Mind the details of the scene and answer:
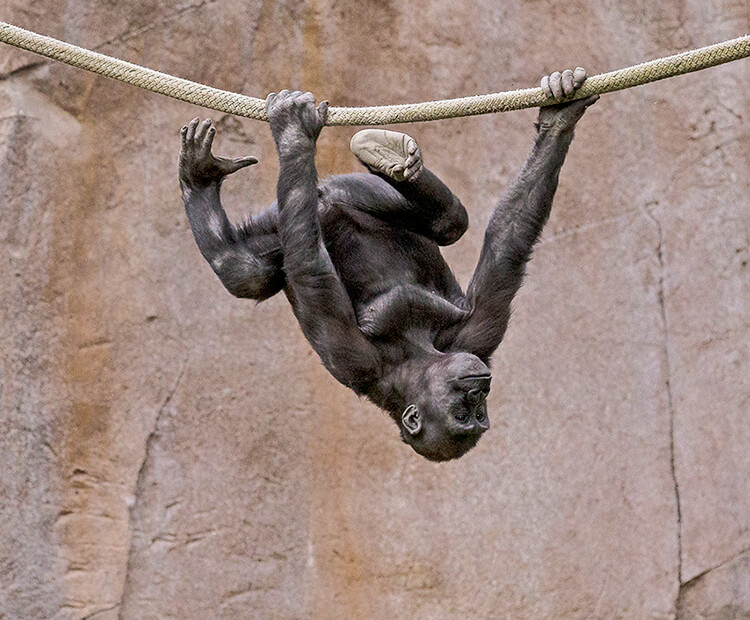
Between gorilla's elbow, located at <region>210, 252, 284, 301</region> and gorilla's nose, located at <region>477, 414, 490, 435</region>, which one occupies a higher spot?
gorilla's elbow, located at <region>210, 252, 284, 301</region>

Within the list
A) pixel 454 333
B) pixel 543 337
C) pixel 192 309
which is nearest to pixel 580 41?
pixel 543 337

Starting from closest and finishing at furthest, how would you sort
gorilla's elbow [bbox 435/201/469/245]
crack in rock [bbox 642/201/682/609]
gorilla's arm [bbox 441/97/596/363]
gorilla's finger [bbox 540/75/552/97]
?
gorilla's finger [bbox 540/75/552/97] < gorilla's arm [bbox 441/97/596/363] < gorilla's elbow [bbox 435/201/469/245] < crack in rock [bbox 642/201/682/609]

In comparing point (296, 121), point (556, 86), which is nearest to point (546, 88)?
point (556, 86)

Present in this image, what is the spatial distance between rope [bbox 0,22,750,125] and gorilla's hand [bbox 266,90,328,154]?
4 cm

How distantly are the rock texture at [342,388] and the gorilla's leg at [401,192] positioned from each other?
7.85 ft

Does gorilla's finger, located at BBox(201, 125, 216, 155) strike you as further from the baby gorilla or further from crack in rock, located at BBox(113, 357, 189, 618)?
crack in rock, located at BBox(113, 357, 189, 618)

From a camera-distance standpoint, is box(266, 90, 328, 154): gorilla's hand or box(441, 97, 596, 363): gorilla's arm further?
box(441, 97, 596, 363): gorilla's arm

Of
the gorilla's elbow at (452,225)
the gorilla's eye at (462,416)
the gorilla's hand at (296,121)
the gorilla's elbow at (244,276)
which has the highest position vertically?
the gorilla's hand at (296,121)

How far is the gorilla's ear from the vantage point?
4.07m

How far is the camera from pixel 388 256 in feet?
14.3

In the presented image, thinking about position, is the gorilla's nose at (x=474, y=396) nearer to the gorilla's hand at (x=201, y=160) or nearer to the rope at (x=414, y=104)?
the rope at (x=414, y=104)

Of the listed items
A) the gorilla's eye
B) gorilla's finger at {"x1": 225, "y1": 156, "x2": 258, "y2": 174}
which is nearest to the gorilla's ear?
the gorilla's eye

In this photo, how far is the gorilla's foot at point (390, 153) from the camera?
4.08 m

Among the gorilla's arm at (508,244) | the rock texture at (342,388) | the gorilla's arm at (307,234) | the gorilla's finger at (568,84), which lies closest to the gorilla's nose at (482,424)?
the gorilla's arm at (508,244)
